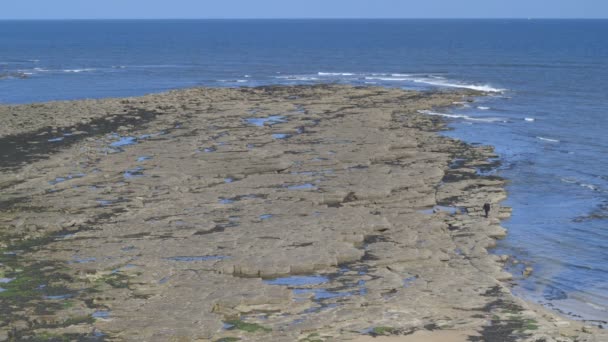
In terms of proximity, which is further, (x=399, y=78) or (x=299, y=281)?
(x=399, y=78)

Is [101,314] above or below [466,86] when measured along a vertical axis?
below

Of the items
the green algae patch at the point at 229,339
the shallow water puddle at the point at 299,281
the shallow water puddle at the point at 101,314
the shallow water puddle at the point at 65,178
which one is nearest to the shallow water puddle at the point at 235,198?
the shallow water puddle at the point at 65,178

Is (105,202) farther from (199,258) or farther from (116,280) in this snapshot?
(116,280)

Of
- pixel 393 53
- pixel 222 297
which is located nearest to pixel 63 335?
pixel 222 297

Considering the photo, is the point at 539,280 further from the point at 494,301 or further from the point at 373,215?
the point at 373,215

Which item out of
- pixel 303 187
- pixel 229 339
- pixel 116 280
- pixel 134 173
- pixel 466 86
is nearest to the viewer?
pixel 229 339

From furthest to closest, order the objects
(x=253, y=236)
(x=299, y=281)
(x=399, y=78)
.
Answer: (x=399, y=78) < (x=253, y=236) < (x=299, y=281)

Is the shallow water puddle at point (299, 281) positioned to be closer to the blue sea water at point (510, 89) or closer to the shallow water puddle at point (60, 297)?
the shallow water puddle at point (60, 297)

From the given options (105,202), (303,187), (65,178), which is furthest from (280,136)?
(105,202)
